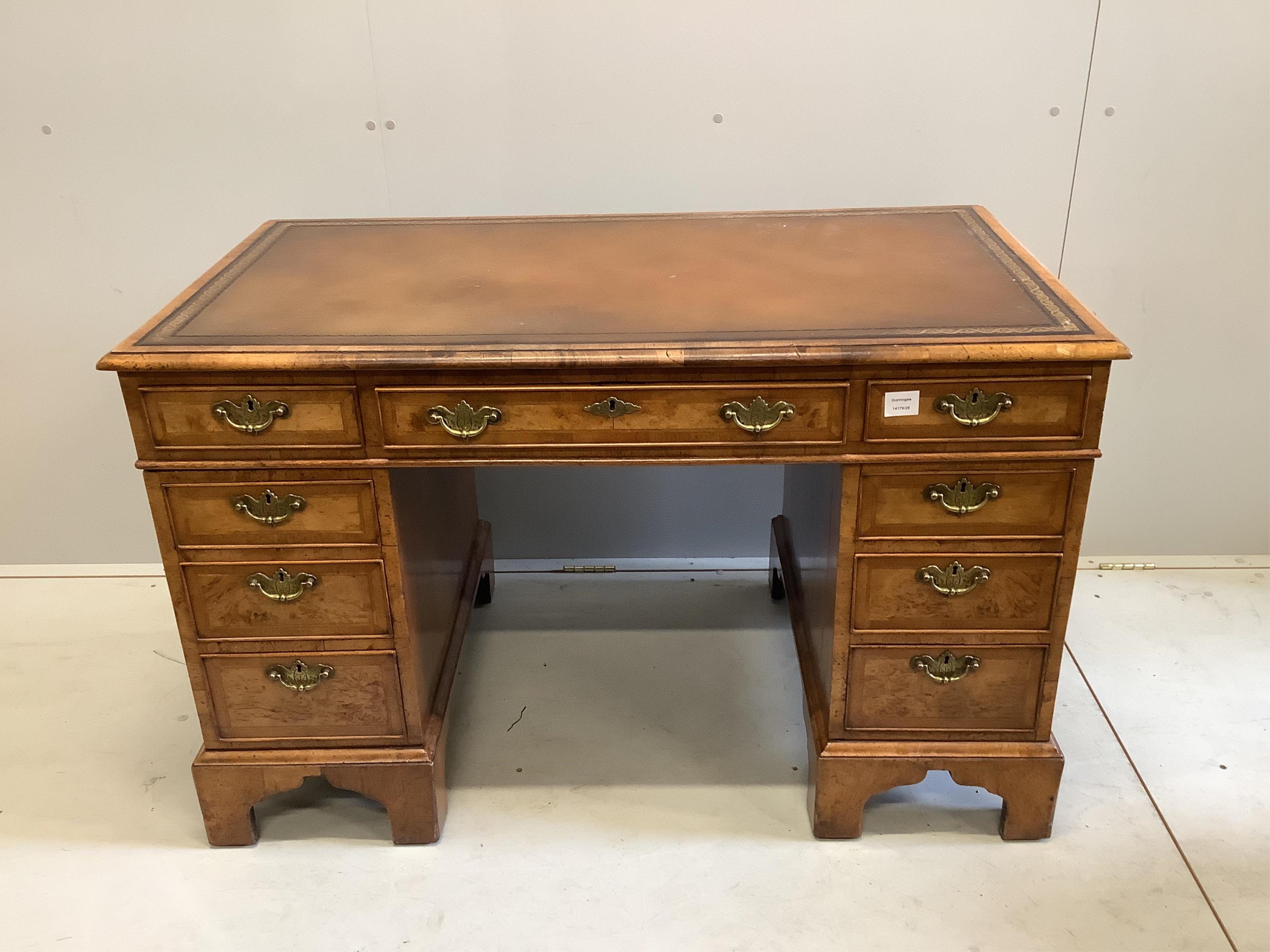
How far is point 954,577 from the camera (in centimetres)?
175

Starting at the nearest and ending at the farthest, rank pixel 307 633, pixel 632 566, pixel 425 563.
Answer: pixel 307 633, pixel 425 563, pixel 632 566

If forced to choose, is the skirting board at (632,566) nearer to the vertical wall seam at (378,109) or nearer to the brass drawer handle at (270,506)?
the vertical wall seam at (378,109)

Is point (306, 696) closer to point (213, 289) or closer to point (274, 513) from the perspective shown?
point (274, 513)

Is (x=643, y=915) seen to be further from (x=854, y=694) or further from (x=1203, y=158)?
(x=1203, y=158)

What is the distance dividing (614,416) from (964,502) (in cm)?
57

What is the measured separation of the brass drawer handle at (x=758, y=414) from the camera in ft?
5.31

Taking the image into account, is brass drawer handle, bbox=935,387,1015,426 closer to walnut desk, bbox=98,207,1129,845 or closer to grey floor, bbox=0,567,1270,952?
walnut desk, bbox=98,207,1129,845

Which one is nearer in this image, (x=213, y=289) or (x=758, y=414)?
(x=758, y=414)

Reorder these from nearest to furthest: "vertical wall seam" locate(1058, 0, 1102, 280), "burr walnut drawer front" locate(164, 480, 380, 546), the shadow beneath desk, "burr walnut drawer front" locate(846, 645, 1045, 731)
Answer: "burr walnut drawer front" locate(164, 480, 380, 546) → "burr walnut drawer front" locate(846, 645, 1045, 731) → the shadow beneath desk → "vertical wall seam" locate(1058, 0, 1102, 280)

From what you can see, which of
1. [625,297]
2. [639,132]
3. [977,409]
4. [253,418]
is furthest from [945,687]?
[639,132]

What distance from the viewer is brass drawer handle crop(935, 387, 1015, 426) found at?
63.1 inches

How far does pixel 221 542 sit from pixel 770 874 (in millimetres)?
1087

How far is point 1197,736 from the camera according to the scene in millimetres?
2172

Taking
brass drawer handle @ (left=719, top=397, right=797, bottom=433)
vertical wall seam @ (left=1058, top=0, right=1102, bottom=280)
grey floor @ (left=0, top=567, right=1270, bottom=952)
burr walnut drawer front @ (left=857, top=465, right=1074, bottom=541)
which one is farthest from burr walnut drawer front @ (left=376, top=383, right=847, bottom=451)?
vertical wall seam @ (left=1058, top=0, right=1102, bottom=280)
